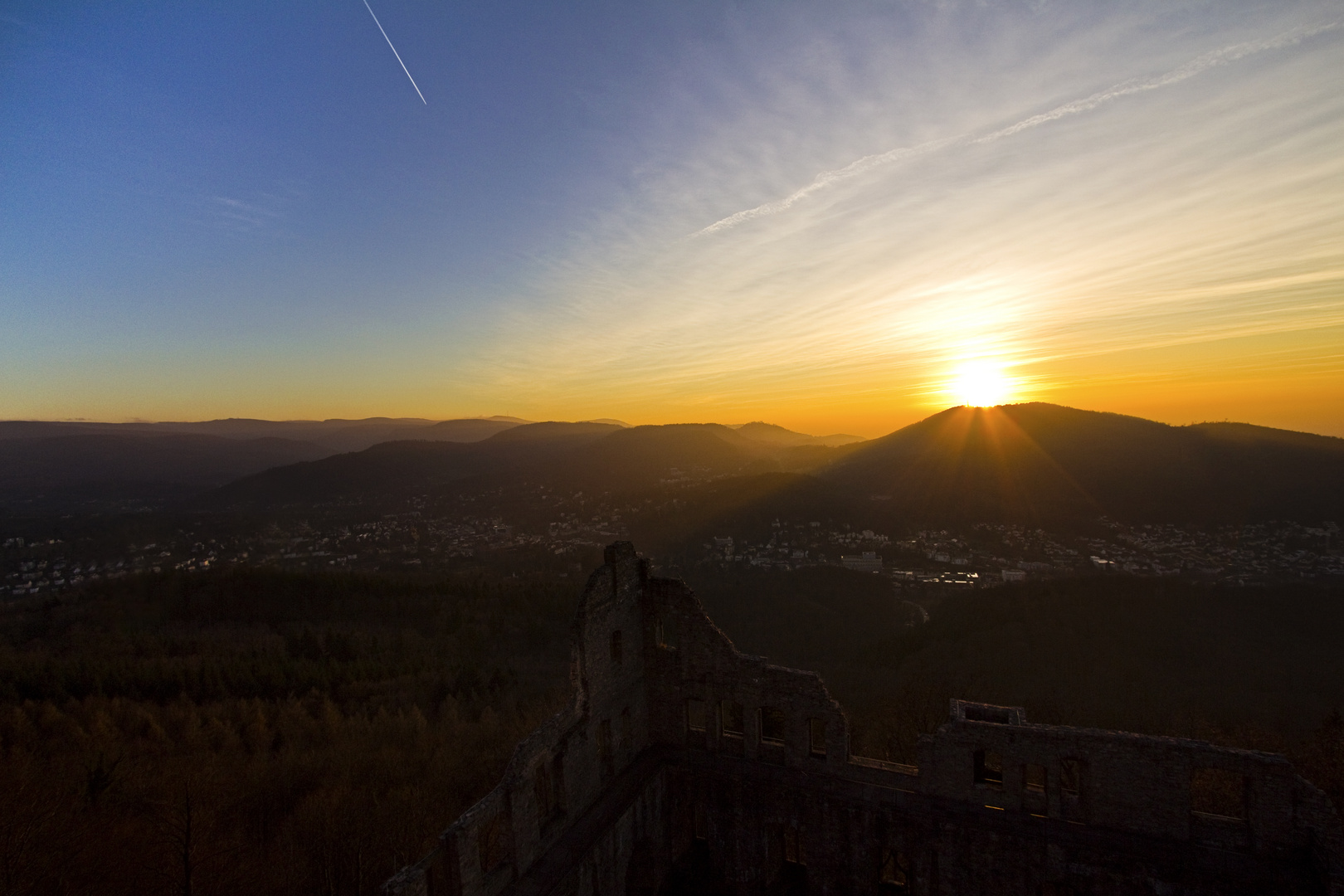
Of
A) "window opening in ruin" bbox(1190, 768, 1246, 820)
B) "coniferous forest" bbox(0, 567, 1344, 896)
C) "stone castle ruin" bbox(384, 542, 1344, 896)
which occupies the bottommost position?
"coniferous forest" bbox(0, 567, 1344, 896)

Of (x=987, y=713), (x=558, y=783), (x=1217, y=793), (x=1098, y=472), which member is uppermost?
(x=1098, y=472)

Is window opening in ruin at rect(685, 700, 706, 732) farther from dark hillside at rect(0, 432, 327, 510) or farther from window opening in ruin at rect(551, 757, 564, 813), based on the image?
dark hillside at rect(0, 432, 327, 510)

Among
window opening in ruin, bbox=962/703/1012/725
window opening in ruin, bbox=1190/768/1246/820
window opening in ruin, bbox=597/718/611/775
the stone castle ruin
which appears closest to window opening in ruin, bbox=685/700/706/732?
the stone castle ruin

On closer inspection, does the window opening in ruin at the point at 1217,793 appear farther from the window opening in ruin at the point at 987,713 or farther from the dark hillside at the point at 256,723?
the dark hillside at the point at 256,723

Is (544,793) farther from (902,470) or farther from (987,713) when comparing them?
(902,470)

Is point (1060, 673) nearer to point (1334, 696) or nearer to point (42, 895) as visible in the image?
point (1334, 696)

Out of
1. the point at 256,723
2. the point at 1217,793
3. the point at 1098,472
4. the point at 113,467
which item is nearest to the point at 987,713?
the point at 1217,793
